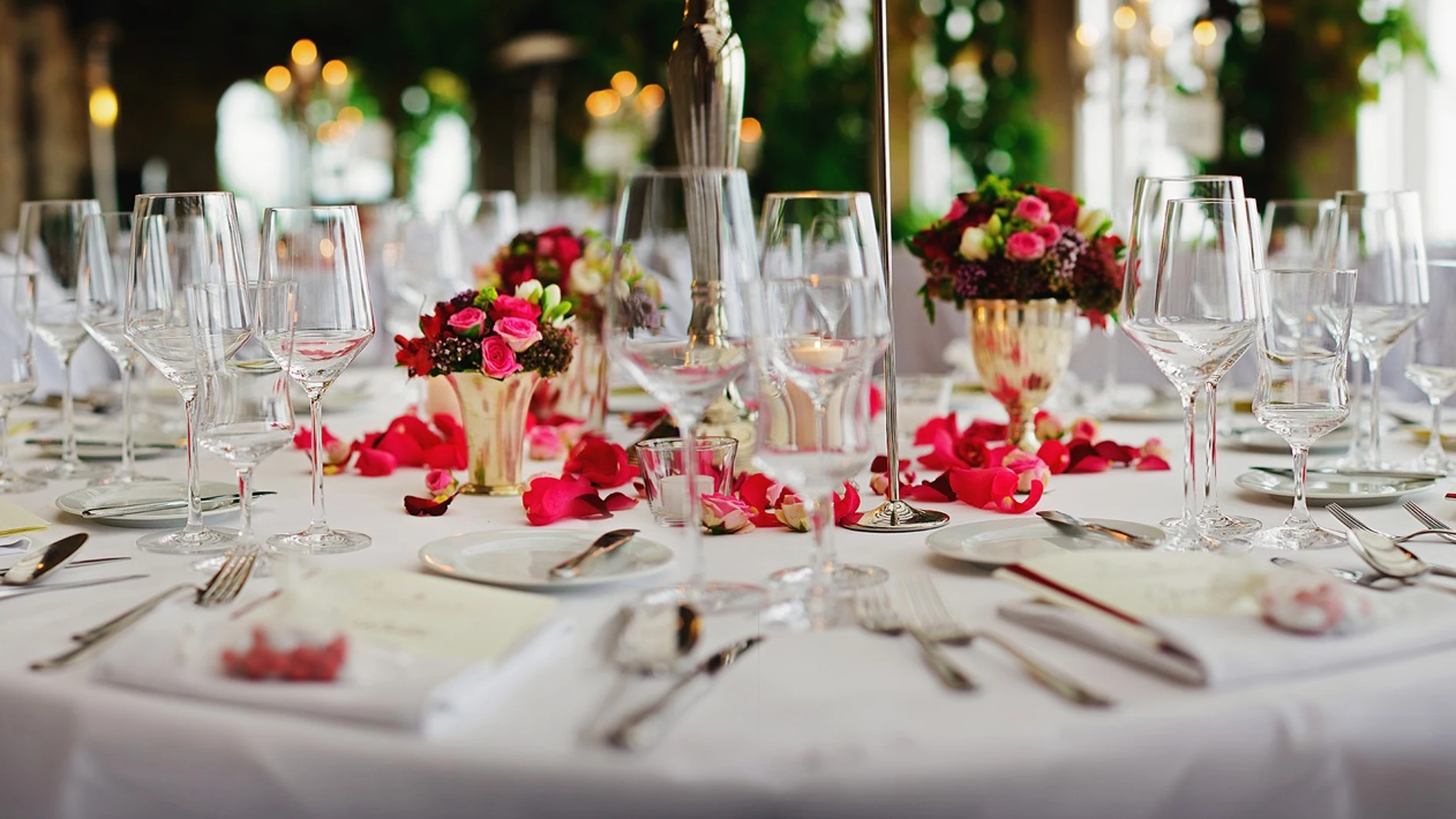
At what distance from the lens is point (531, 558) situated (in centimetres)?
128

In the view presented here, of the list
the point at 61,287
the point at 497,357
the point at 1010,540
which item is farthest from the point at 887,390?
the point at 61,287

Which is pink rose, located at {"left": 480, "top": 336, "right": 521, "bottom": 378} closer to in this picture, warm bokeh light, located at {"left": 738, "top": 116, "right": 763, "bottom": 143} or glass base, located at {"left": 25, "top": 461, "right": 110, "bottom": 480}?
glass base, located at {"left": 25, "top": 461, "right": 110, "bottom": 480}

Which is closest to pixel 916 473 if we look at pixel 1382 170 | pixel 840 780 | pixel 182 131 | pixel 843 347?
pixel 843 347

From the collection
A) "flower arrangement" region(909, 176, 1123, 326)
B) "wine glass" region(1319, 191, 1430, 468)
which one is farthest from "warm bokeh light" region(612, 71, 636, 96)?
"wine glass" region(1319, 191, 1430, 468)

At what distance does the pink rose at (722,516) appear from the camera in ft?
4.64

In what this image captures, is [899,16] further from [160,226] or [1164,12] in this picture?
[160,226]

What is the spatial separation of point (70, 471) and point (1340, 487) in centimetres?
160

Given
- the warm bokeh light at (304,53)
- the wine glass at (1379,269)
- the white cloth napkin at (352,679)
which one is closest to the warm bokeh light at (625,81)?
the warm bokeh light at (304,53)

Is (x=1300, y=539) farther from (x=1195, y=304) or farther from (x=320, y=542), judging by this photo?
(x=320, y=542)

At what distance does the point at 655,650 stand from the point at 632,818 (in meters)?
0.19

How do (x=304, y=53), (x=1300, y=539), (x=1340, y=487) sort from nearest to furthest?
(x=1300, y=539) → (x=1340, y=487) → (x=304, y=53)

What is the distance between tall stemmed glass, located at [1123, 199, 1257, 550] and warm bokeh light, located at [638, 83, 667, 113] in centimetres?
808

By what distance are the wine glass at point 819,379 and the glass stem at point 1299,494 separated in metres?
0.53

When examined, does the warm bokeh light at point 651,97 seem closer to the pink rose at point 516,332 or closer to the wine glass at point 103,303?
the wine glass at point 103,303
